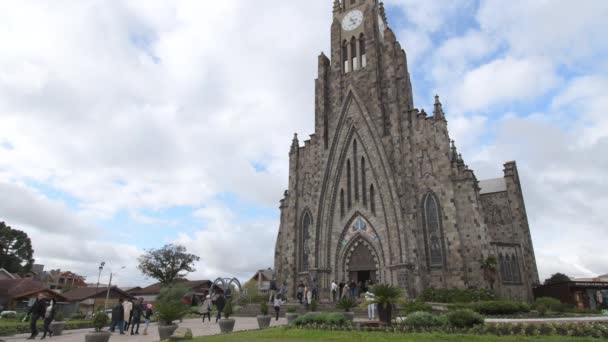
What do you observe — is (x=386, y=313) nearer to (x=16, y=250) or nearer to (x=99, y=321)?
(x=99, y=321)

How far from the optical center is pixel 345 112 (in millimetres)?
40406

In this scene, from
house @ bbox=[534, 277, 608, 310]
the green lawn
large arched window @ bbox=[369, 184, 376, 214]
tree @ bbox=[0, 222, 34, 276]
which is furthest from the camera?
tree @ bbox=[0, 222, 34, 276]

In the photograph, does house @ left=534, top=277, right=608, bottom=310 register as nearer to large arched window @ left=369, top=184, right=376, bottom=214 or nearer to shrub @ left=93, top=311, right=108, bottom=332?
large arched window @ left=369, top=184, right=376, bottom=214

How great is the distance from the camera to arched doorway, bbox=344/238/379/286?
34.8 meters

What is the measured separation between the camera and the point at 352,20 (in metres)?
44.9

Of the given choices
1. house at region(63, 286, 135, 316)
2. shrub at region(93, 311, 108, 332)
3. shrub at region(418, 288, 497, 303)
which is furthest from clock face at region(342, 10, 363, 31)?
house at region(63, 286, 135, 316)

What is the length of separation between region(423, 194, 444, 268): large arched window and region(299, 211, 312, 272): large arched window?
36.1 feet

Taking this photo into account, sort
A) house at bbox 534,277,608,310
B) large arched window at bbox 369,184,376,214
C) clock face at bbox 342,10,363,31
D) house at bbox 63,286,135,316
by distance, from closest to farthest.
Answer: house at bbox 534,277,608,310 < large arched window at bbox 369,184,376,214 < clock face at bbox 342,10,363,31 < house at bbox 63,286,135,316

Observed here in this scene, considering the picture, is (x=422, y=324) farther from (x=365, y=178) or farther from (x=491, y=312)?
(x=365, y=178)

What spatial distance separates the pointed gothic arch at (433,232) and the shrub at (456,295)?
2758 millimetres

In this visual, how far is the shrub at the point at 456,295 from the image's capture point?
27.5 metres

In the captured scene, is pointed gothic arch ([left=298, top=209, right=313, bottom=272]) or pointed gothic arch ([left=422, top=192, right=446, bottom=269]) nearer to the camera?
pointed gothic arch ([left=422, top=192, right=446, bottom=269])

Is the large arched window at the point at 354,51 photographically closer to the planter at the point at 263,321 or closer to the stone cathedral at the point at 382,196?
the stone cathedral at the point at 382,196

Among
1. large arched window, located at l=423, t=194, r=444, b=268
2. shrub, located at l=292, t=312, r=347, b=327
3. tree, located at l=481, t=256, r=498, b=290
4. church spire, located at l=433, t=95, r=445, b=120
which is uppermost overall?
church spire, located at l=433, t=95, r=445, b=120
